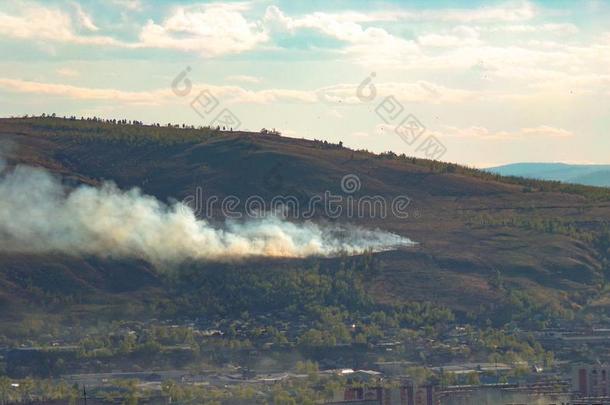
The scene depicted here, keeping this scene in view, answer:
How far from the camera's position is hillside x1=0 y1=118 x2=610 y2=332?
489 feet

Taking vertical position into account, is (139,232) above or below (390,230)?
below

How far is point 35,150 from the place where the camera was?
628ft

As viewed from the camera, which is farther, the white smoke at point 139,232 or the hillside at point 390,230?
the white smoke at point 139,232

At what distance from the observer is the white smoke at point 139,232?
159 metres

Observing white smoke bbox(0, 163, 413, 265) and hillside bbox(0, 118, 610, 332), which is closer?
hillside bbox(0, 118, 610, 332)

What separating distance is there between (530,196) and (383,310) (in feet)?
173

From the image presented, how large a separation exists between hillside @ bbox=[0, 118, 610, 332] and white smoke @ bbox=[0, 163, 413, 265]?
246 centimetres

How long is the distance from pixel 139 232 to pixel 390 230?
27.4 metres

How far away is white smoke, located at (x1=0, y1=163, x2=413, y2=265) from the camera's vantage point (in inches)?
6270

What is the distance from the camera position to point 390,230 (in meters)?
174

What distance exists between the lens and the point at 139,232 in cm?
16200

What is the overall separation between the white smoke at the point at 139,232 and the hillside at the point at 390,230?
2.46m

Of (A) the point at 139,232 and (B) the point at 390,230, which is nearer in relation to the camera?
(A) the point at 139,232

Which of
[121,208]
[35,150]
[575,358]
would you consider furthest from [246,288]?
[35,150]
